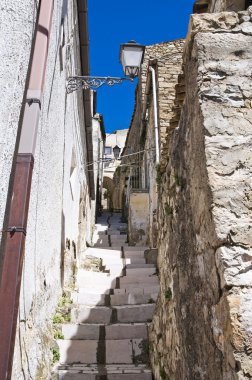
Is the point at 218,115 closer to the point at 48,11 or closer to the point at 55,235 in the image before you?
the point at 48,11

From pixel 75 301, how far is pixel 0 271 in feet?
11.6

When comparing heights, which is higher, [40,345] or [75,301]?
[75,301]

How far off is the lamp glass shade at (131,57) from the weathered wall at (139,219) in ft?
19.2

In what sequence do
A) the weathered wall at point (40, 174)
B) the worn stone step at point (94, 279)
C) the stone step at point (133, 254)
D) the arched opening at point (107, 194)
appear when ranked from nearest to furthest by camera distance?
the weathered wall at point (40, 174) → the worn stone step at point (94, 279) → the stone step at point (133, 254) → the arched opening at point (107, 194)

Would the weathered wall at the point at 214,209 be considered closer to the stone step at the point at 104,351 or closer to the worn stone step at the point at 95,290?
the stone step at the point at 104,351

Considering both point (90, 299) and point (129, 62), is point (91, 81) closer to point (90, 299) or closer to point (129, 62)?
point (129, 62)

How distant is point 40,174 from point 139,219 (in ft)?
23.6

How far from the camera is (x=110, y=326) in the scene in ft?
15.6

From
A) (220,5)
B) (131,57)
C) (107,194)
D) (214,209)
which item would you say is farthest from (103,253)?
(107,194)

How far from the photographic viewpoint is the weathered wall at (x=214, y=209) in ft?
5.99

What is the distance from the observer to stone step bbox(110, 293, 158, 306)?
18.0 feet

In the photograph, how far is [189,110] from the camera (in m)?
2.66

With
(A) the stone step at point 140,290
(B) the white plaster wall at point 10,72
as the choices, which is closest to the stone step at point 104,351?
(A) the stone step at point 140,290

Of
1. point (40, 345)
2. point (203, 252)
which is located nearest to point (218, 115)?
point (203, 252)
